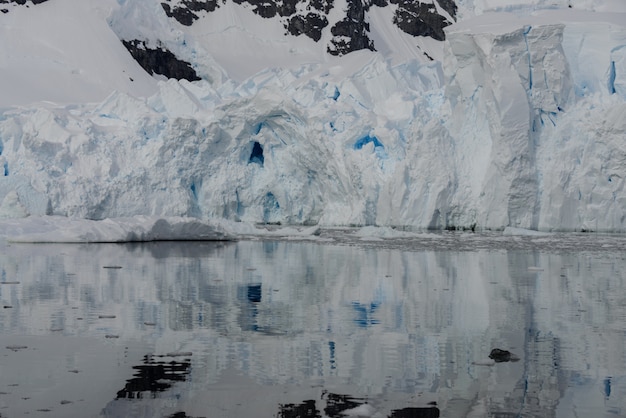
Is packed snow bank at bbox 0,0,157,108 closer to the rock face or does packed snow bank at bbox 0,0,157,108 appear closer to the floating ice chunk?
the rock face

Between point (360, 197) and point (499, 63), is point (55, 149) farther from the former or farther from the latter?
point (499, 63)

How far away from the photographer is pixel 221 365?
164 inches

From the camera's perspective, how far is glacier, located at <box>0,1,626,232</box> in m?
19.7

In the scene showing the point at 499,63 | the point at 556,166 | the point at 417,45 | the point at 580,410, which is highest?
the point at 417,45

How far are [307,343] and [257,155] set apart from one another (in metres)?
22.6

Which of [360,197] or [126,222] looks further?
[360,197]

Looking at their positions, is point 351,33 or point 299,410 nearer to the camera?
point 299,410

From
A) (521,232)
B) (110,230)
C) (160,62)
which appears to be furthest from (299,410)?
(160,62)

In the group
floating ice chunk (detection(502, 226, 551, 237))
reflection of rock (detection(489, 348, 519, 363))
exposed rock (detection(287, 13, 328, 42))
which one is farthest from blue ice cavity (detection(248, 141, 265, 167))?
exposed rock (detection(287, 13, 328, 42))

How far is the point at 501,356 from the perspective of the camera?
4.43m

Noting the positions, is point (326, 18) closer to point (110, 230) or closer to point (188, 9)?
point (188, 9)

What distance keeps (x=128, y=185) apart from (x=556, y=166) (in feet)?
37.5

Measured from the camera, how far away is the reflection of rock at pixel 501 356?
14.4 ft

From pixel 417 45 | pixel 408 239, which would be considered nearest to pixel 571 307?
pixel 408 239
